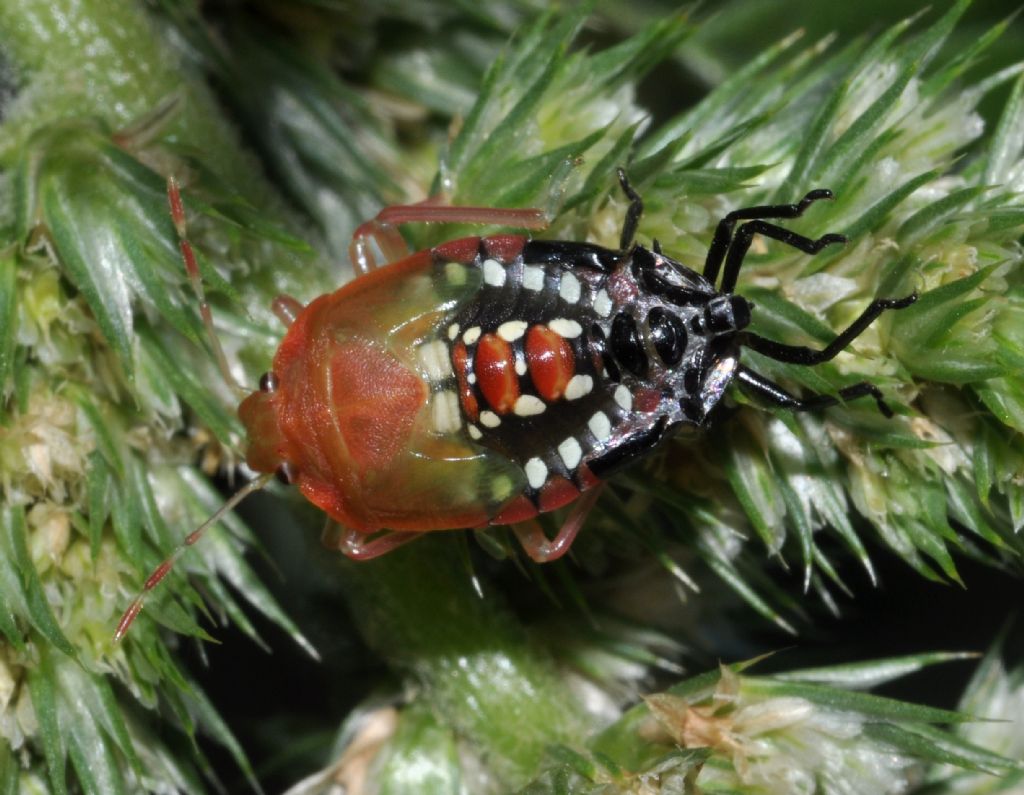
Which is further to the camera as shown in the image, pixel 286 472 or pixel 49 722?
pixel 286 472

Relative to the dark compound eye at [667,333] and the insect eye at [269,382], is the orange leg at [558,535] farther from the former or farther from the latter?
the insect eye at [269,382]

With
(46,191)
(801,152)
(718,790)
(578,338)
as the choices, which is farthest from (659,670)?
(46,191)

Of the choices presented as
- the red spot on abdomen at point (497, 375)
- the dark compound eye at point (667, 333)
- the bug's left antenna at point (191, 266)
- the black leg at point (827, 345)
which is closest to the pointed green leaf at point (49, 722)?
the bug's left antenna at point (191, 266)

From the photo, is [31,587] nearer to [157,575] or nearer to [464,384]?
[157,575]

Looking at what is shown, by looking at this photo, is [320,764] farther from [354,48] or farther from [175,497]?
[354,48]

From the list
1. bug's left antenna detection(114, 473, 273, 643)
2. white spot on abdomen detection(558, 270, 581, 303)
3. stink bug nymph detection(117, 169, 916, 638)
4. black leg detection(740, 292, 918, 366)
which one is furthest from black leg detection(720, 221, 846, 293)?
bug's left antenna detection(114, 473, 273, 643)

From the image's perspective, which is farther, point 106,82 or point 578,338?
Result: point 106,82

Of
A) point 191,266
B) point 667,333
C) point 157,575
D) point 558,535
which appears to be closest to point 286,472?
point 157,575

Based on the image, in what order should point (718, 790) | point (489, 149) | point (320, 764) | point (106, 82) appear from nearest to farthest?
1. point (718, 790)
2. point (489, 149)
3. point (106, 82)
4. point (320, 764)
